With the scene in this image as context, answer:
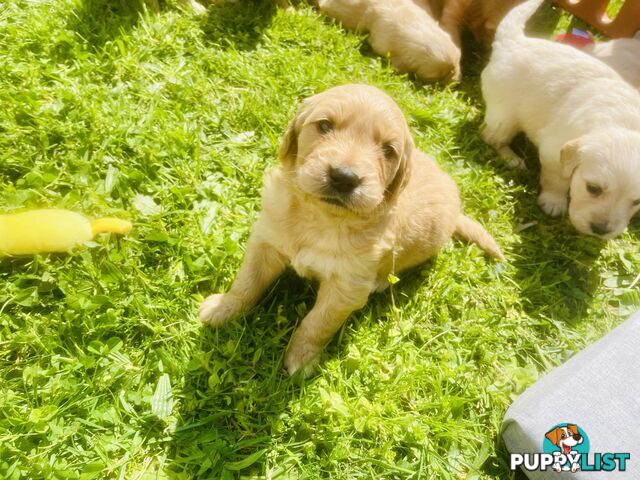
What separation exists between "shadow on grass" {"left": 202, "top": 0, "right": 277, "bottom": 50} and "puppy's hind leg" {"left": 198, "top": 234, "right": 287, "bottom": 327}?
2631 mm

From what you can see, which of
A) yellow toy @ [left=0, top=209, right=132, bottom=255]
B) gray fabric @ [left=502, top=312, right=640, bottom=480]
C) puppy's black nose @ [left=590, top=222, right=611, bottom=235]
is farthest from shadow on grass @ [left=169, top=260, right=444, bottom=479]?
puppy's black nose @ [left=590, top=222, right=611, bottom=235]

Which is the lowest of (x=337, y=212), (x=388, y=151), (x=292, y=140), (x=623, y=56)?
(x=337, y=212)

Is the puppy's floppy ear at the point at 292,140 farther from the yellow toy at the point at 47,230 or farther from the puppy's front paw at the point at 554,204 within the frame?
the puppy's front paw at the point at 554,204

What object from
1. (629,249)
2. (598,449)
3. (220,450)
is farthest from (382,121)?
(629,249)

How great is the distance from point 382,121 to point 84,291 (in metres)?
2.01

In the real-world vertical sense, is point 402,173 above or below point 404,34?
below

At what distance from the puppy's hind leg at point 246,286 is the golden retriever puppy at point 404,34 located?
3109 mm

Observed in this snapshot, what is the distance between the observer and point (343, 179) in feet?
6.77

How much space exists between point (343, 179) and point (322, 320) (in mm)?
908

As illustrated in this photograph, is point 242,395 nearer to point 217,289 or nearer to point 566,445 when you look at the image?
point 217,289

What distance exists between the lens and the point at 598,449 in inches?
92.4

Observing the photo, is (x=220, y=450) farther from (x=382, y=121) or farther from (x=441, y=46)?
(x=441, y=46)

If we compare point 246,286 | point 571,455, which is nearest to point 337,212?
point 246,286

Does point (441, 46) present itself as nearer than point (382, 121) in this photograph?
No
